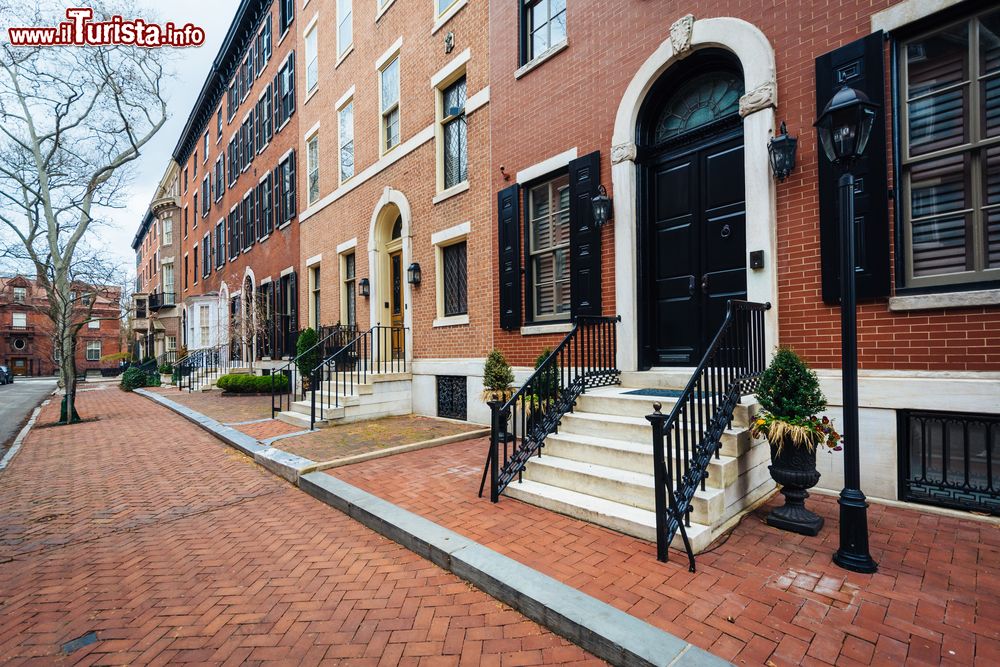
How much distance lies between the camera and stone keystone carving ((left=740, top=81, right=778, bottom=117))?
4871 mm

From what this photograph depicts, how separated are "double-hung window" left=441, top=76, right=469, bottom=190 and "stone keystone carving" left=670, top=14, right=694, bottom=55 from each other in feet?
13.7

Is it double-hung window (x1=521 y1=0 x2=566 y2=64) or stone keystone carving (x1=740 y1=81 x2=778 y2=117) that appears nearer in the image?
stone keystone carving (x1=740 y1=81 x2=778 y2=117)

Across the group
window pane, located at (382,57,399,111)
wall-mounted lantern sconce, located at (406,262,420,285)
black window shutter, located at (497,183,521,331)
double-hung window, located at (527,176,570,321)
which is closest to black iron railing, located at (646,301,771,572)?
double-hung window, located at (527,176,570,321)

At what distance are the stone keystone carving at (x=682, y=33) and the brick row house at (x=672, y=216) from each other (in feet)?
0.06

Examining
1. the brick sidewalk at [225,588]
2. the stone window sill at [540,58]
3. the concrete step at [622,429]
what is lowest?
the brick sidewalk at [225,588]

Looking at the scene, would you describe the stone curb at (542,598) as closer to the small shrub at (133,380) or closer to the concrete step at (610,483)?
the concrete step at (610,483)

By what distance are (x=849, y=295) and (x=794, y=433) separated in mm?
1085

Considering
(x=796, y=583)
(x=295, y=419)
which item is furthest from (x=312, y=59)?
(x=796, y=583)

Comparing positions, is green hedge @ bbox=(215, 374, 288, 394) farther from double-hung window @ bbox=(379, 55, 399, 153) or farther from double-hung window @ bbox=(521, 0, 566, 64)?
double-hung window @ bbox=(521, 0, 566, 64)

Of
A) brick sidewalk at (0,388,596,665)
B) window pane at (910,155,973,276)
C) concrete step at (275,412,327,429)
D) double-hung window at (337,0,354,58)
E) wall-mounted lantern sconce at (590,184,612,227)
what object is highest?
double-hung window at (337,0,354,58)

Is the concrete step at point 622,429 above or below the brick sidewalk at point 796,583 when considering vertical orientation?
above

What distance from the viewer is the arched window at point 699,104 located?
5581 mm

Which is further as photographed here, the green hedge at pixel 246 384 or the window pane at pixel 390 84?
the green hedge at pixel 246 384

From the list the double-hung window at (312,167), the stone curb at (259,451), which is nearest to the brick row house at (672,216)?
the stone curb at (259,451)
